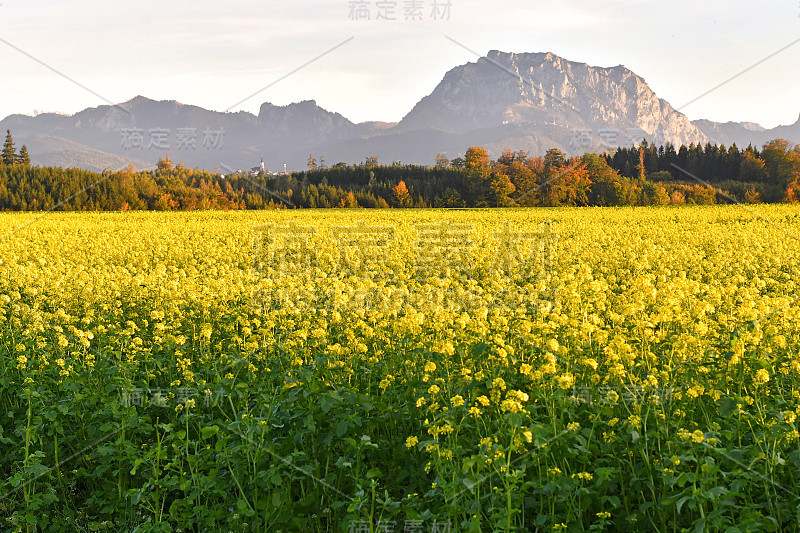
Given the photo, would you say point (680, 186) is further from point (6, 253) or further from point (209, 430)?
point (209, 430)

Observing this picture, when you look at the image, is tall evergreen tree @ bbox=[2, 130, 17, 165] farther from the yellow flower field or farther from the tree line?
the yellow flower field

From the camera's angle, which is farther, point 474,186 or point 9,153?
point 9,153

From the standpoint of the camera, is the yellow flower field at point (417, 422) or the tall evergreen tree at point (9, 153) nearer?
the yellow flower field at point (417, 422)

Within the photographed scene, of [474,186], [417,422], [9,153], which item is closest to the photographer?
[417,422]

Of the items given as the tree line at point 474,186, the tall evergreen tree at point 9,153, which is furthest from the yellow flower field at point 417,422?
the tall evergreen tree at point 9,153

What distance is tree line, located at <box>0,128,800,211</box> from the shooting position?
82.3 metres

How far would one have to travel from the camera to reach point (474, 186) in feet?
313

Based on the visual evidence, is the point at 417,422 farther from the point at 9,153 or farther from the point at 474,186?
the point at 9,153

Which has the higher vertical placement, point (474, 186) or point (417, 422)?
point (474, 186)

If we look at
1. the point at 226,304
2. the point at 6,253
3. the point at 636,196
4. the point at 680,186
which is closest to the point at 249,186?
the point at 636,196

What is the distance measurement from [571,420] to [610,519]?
37.8 inches

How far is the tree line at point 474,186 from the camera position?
8231cm

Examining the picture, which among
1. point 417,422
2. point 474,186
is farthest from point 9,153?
point 417,422

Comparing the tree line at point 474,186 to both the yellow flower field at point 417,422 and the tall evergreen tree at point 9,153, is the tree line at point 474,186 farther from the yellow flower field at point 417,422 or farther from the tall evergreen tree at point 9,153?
the yellow flower field at point 417,422
